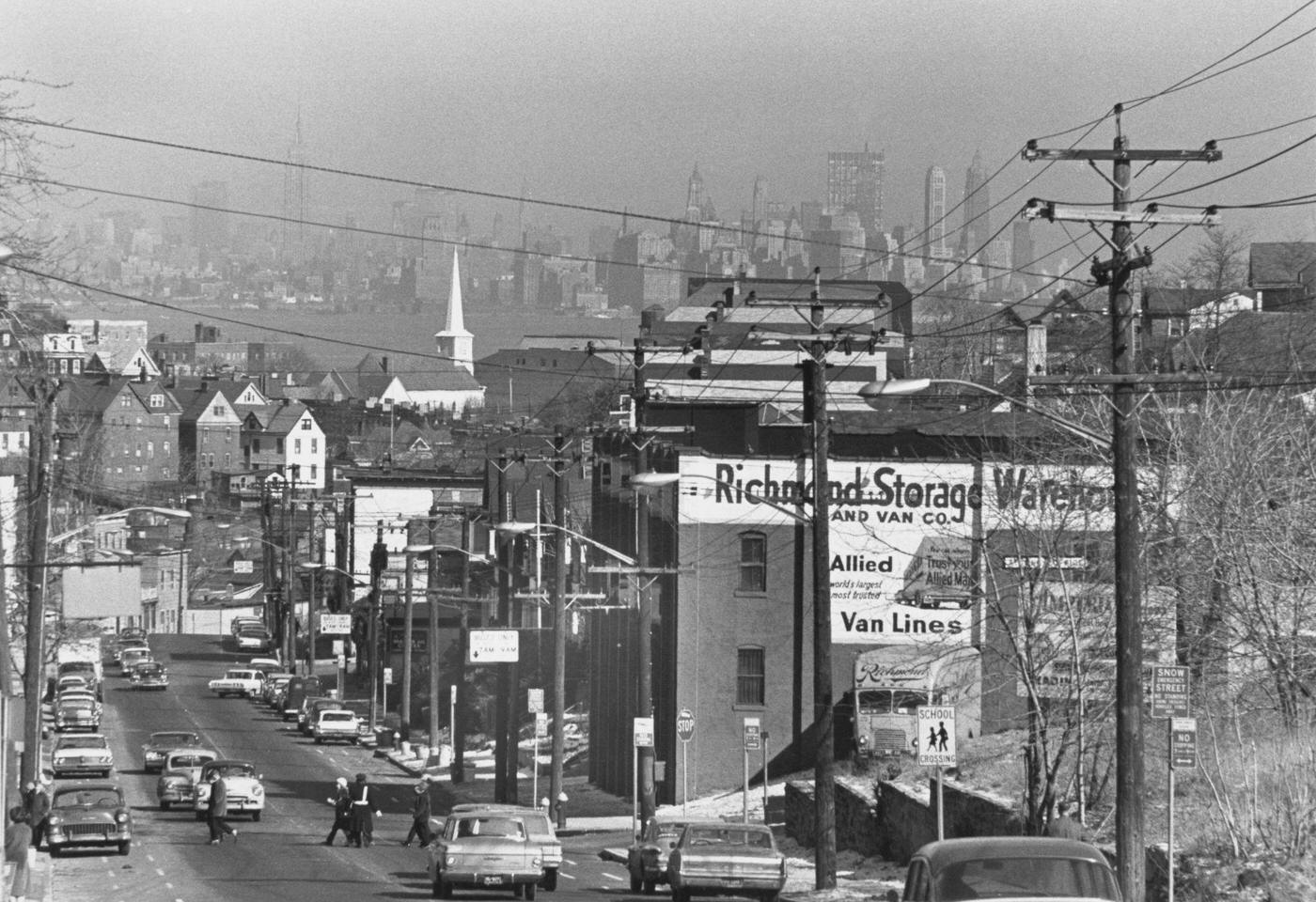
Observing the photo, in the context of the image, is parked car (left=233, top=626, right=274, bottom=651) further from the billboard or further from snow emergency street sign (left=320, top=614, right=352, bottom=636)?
the billboard

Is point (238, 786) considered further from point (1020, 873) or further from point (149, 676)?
point (149, 676)

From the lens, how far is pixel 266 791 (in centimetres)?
6888

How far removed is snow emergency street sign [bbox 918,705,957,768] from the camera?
33625 millimetres

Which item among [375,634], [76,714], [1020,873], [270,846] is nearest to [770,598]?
[270,846]

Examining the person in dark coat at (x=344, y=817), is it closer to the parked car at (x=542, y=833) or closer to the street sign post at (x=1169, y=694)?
the parked car at (x=542, y=833)

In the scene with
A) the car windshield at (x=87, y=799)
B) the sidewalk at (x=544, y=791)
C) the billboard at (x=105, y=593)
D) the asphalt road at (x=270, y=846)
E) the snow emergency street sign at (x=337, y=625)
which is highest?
the billboard at (x=105, y=593)

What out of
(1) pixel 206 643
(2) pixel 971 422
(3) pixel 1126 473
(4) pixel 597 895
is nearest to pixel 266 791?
(2) pixel 971 422

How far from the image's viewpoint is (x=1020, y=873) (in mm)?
20688

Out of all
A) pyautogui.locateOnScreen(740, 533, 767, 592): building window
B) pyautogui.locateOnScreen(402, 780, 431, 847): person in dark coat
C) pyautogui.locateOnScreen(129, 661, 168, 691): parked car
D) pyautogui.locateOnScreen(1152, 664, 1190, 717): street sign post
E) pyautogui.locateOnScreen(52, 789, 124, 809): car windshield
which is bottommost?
pyautogui.locateOnScreen(402, 780, 431, 847): person in dark coat

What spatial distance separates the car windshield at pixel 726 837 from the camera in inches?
1433

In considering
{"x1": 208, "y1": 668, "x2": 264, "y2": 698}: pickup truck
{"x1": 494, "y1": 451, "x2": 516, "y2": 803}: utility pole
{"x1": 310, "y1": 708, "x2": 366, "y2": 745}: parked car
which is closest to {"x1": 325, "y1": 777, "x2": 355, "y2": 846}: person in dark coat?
{"x1": 494, "y1": 451, "x2": 516, "y2": 803}: utility pole

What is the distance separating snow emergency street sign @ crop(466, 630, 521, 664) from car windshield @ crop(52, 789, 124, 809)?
15.6m

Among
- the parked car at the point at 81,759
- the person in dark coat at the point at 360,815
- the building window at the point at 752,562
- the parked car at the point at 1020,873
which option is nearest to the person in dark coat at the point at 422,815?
the person in dark coat at the point at 360,815

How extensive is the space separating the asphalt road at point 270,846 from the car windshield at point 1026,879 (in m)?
17.6
